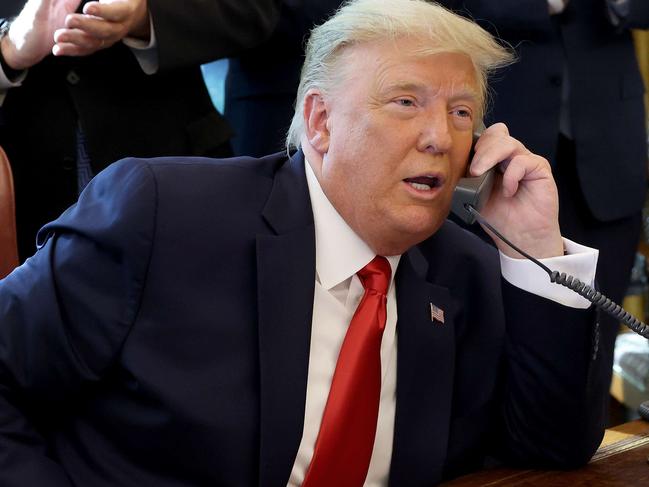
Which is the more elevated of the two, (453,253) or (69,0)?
(69,0)

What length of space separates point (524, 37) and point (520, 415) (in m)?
1.27

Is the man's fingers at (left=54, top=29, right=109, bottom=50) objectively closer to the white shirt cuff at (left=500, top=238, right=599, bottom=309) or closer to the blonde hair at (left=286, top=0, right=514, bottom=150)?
the blonde hair at (left=286, top=0, right=514, bottom=150)

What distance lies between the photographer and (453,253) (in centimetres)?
215

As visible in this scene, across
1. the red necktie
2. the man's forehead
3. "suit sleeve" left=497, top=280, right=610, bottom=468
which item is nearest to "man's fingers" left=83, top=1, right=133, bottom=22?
the man's forehead

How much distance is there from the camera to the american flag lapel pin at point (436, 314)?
2039 millimetres

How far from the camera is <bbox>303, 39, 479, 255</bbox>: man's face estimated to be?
1897 millimetres

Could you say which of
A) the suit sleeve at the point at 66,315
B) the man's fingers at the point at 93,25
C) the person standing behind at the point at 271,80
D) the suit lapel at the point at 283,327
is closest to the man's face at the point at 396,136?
the suit lapel at the point at 283,327

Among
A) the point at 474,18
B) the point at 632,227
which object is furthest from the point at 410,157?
the point at 632,227

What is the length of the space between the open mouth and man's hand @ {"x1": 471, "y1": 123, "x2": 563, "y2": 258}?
10cm

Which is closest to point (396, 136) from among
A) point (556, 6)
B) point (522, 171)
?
point (522, 171)

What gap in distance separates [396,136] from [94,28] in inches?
33.1

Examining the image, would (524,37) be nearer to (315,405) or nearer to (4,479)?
(315,405)

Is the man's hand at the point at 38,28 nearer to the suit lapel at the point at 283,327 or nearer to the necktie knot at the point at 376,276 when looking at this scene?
the suit lapel at the point at 283,327

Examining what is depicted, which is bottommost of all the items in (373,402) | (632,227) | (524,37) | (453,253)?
(632,227)
